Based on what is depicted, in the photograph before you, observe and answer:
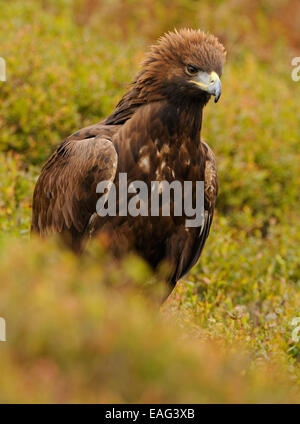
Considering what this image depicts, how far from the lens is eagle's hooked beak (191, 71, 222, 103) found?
5.73m

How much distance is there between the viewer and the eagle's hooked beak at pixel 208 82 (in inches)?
226

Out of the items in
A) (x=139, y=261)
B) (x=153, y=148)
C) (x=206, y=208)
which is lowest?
(x=139, y=261)

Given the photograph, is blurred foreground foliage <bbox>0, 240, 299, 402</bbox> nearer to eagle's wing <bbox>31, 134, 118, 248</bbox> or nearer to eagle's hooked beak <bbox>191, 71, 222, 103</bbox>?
eagle's wing <bbox>31, 134, 118, 248</bbox>

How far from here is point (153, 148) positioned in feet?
19.4

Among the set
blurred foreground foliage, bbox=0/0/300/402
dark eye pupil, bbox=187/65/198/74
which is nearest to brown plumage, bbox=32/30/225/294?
dark eye pupil, bbox=187/65/198/74

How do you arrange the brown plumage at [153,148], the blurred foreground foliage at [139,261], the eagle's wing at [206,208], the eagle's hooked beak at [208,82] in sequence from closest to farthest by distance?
the blurred foreground foliage at [139,261] → the eagle's hooked beak at [208,82] → the brown plumage at [153,148] → the eagle's wing at [206,208]

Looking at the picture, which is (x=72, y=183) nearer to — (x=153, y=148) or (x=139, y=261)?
(x=153, y=148)

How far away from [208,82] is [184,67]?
230mm

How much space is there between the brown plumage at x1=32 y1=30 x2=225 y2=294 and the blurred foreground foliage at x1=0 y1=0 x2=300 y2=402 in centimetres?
31

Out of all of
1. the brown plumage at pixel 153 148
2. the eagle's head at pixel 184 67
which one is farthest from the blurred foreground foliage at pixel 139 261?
the eagle's head at pixel 184 67

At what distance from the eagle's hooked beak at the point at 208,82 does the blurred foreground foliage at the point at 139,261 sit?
4.43 ft

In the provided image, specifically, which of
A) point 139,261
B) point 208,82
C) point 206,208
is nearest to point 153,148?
point 208,82

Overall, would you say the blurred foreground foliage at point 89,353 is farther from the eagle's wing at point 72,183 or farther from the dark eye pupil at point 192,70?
the dark eye pupil at point 192,70

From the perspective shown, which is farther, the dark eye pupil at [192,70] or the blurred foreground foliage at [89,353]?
the dark eye pupil at [192,70]
